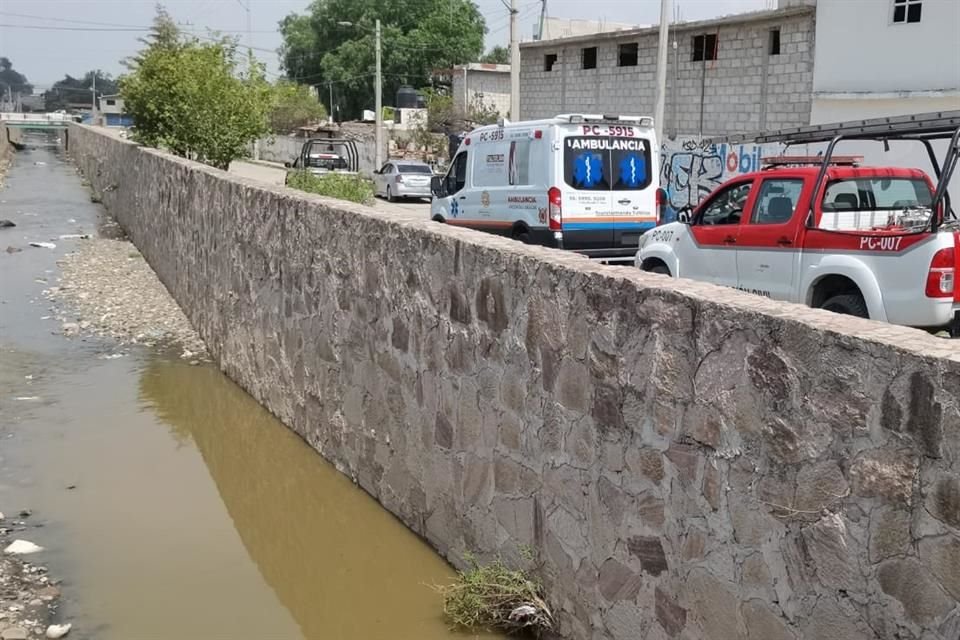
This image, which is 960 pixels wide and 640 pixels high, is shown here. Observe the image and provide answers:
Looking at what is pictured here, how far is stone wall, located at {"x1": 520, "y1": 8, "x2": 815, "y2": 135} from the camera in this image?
24.3 m

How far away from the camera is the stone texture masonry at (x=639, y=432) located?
2.81 m

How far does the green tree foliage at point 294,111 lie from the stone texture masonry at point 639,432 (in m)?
60.7

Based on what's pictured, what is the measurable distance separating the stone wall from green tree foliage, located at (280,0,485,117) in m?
40.6

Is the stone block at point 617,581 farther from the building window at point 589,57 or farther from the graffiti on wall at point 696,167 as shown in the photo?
the building window at point 589,57

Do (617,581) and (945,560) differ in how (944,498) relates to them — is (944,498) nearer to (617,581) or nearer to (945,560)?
(945,560)

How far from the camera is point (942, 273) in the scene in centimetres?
759

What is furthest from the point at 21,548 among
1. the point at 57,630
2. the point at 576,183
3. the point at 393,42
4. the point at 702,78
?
the point at 393,42

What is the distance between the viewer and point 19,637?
189 inches

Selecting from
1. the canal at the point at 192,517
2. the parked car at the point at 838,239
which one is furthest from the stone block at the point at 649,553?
the parked car at the point at 838,239

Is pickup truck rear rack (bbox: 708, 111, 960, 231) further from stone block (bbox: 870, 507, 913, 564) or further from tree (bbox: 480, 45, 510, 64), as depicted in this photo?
tree (bbox: 480, 45, 510, 64)

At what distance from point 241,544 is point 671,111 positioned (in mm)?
24642

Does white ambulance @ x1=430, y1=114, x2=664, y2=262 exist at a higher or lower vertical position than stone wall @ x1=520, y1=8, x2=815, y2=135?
lower

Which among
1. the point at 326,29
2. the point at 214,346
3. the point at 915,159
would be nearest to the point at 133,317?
the point at 214,346

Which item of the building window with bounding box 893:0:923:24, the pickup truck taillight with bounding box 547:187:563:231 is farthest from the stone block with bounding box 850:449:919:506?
the building window with bounding box 893:0:923:24
